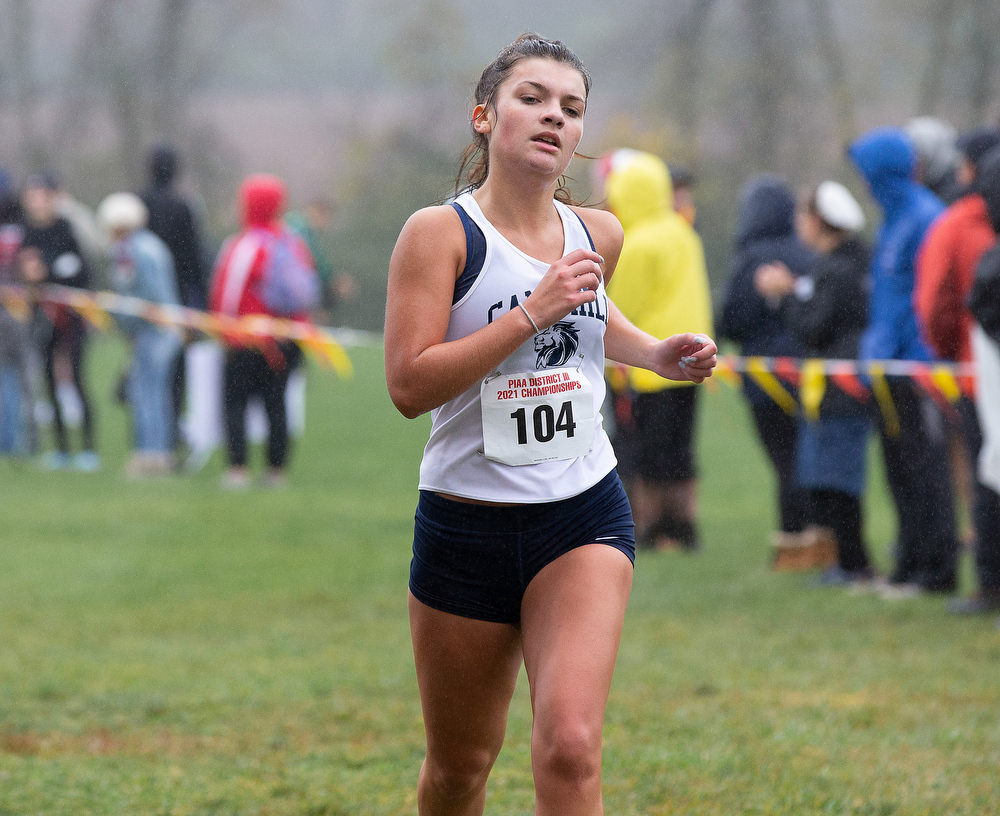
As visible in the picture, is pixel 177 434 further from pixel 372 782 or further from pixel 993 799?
pixel 993 799

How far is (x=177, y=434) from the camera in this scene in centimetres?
1201

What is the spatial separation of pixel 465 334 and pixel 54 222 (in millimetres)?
9564

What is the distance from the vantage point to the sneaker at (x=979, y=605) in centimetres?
625

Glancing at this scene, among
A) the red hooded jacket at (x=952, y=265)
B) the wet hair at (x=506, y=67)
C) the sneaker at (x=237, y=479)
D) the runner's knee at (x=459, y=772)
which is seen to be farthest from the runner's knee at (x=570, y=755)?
the sneaker at (x=237, y=479)

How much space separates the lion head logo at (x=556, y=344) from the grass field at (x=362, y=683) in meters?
1.56

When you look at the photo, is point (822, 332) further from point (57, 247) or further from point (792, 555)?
point (57, 247)

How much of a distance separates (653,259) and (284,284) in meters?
3.49

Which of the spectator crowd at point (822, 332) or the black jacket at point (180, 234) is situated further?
the black jacket at point (180, 234)

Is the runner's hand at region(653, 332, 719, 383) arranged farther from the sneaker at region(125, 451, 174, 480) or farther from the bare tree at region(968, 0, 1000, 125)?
the bare tree at region(968, 0, 1000, 125)

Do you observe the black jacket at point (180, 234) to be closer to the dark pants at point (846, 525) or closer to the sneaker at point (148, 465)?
the sneaker at point (148, 465)

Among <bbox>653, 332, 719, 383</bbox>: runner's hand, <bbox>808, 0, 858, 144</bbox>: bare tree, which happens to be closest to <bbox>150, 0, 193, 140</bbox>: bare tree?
<bbox>808, 0, 858, 144</bbox>: bare tree

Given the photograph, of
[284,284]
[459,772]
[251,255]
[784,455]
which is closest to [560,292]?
[459,772]

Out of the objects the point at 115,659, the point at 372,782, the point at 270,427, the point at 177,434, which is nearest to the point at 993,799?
the point at 372,782

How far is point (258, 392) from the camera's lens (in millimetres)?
10633
